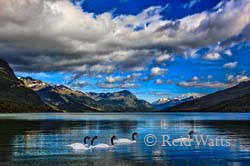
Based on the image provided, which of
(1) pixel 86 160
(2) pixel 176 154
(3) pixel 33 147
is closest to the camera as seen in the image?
(1) pixel 86 160

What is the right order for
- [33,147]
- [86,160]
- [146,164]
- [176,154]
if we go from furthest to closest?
1. [33,147]
2. [176,154]
3. [86,160]
4. [146,164]

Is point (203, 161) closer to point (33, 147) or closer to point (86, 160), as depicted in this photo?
point (86, 160)

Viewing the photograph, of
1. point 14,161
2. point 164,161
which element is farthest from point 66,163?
point 164,161

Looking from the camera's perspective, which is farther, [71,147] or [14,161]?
[71,147]

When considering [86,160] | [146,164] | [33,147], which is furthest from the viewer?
[33,147]

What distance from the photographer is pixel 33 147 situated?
6197cm

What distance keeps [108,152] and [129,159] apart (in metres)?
8.84

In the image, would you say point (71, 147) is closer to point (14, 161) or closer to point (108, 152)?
point (108, 152)

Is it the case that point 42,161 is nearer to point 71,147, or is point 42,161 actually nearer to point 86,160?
point 86,160

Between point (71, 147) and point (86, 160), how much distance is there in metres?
15.8

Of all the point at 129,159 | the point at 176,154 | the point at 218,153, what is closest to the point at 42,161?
the point at 129,159

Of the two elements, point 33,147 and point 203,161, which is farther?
point 33,147

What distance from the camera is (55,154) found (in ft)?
176

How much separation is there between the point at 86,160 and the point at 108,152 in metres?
9.03
